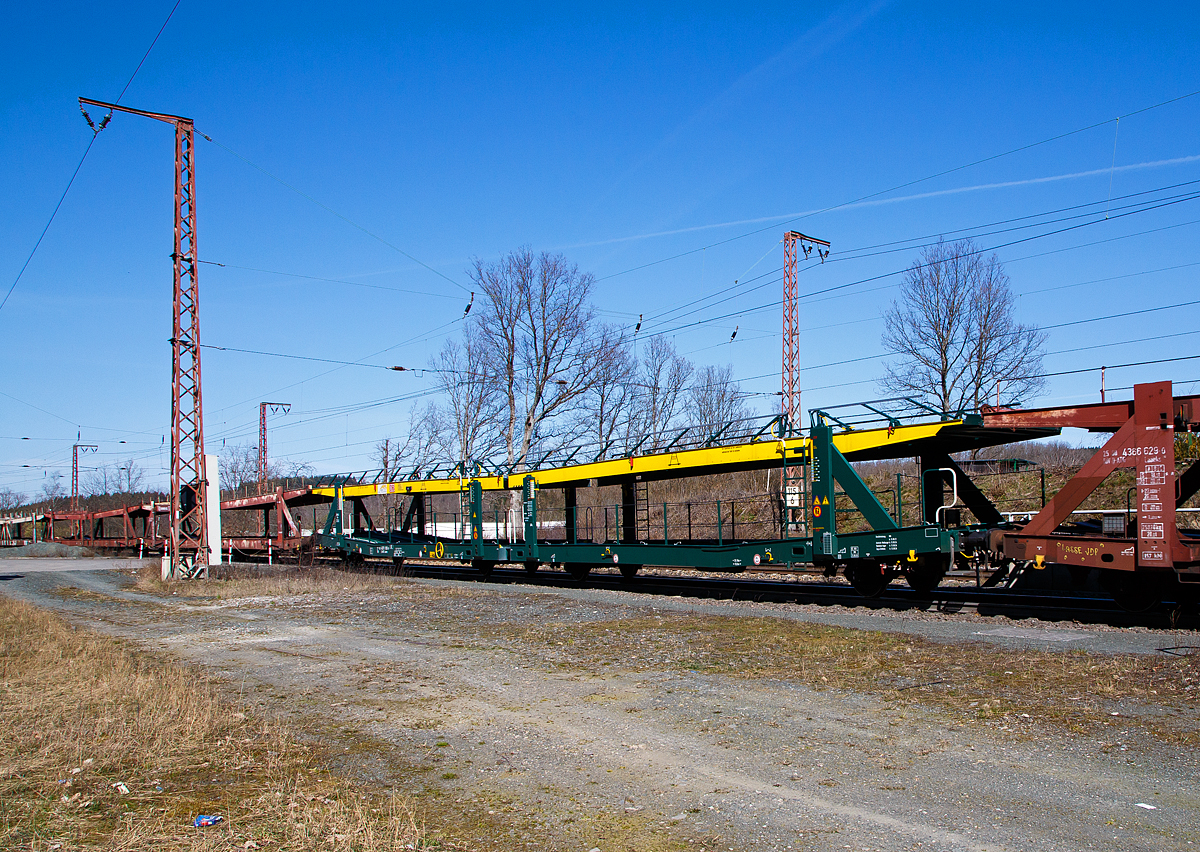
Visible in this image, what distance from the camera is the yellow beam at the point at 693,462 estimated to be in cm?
1561

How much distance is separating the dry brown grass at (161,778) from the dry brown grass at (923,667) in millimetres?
4404

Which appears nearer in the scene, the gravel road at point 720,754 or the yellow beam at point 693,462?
the gravel road at point 720,754

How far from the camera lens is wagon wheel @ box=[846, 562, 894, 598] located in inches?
632

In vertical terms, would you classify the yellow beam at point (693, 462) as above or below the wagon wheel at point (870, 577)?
above

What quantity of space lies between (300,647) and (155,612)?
26.2 feet

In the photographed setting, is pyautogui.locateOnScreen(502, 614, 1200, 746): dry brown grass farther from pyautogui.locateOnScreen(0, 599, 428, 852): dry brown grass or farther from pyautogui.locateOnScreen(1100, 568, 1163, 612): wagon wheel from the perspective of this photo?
pyautogui.locateOnScreen(0, 599, 428, 852): dry brown grass

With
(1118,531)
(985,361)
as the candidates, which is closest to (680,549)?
(1118,531)

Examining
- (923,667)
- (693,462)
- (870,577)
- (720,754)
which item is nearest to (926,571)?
(870,577)

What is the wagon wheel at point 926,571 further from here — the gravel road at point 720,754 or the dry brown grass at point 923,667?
the dry brown grass at point 923,667

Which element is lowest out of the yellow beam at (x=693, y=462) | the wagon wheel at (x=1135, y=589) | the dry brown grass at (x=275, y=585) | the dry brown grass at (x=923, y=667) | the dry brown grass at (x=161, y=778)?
the dry brown grass at (x=275, y=585)

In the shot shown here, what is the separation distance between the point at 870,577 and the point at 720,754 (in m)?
10.4

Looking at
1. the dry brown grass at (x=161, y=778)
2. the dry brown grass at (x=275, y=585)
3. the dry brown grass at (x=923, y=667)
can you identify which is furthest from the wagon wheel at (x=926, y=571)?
the dry brown grass at (x=275, y=585)

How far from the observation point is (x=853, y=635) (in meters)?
12.0

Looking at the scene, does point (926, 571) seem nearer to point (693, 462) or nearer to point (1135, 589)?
point (1135, 589)
